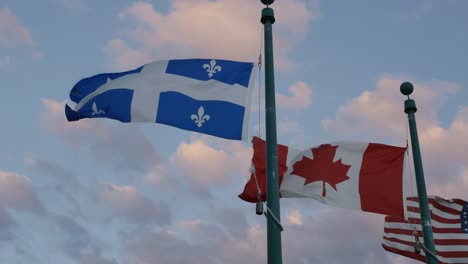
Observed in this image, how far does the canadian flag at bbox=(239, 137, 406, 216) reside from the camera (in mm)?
12305

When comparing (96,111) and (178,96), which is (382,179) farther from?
(96,111)

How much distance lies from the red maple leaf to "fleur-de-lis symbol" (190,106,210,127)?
2.59 m

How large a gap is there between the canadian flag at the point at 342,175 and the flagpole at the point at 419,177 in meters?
0.34

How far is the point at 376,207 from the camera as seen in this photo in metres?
12.4

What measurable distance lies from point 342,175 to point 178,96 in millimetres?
3957

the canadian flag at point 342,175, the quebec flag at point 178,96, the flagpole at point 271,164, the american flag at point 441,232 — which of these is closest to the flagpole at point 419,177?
the canadian flag at point 342,175

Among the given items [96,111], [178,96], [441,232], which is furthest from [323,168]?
[96,111]

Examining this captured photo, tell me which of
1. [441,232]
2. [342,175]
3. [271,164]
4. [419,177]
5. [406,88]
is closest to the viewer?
[271,164]

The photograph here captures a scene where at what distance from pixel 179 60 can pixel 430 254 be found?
257 inches

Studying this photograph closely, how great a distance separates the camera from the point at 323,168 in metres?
12.7

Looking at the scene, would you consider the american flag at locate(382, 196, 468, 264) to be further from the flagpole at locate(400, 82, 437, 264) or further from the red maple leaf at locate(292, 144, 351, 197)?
the red maple leaf at locate(292, 144, 351, 197)

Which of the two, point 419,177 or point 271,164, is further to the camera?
point 419,177

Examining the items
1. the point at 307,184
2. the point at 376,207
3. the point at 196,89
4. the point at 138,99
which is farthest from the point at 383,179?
the point at 138,99

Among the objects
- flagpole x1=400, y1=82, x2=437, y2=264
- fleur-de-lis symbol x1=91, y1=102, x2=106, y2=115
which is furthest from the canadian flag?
fleur-de-lis symbol x1=91, y1=102, x2=106, y2=115
